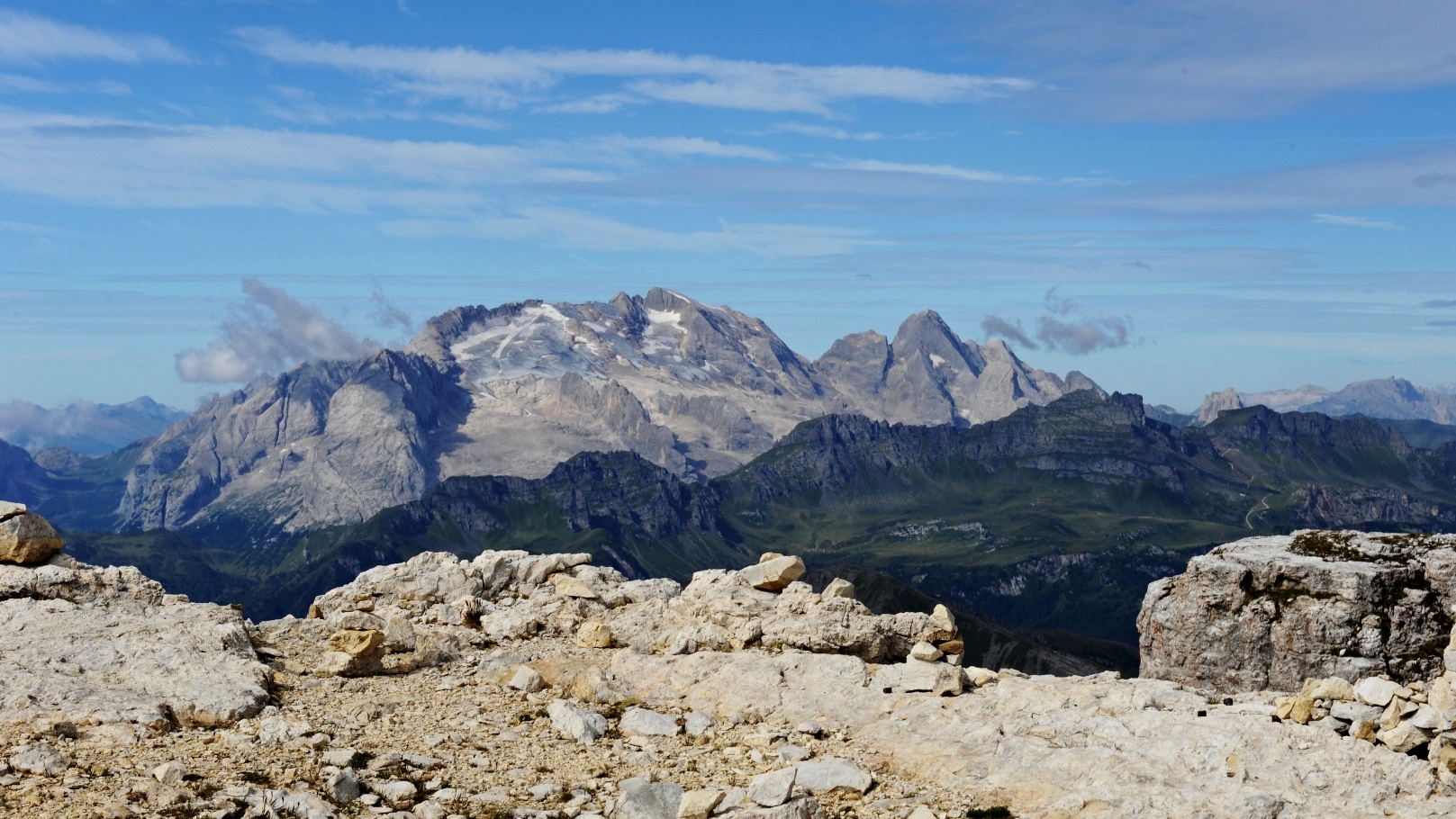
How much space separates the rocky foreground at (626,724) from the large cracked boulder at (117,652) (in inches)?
3.2

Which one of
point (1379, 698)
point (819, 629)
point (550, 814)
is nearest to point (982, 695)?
point (819, 629)

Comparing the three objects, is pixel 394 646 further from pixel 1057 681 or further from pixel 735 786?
pixel 1057 681

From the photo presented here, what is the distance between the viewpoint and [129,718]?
26.5 m

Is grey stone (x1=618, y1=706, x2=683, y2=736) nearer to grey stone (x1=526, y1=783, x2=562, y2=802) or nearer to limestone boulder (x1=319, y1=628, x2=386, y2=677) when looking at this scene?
grey stone (x1=526, y1=783, x2=562, y2=802)

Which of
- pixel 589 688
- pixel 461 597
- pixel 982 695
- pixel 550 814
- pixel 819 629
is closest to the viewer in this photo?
pixel 550 814

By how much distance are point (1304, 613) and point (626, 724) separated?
2198 centimetres

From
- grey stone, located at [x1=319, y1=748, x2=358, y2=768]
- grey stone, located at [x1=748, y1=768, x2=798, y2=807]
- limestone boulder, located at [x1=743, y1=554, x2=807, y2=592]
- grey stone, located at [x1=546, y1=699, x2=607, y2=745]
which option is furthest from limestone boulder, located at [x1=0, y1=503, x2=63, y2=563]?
grey stone, located at [x1=748, y1=768, x2=798, y2=807]

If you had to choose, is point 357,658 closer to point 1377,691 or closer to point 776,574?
point 776,574

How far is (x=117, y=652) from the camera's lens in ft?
99.0

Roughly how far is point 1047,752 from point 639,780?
8739 millimetres

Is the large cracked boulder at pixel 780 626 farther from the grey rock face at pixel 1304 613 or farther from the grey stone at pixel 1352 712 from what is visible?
the grey stone at pixel 1352 712

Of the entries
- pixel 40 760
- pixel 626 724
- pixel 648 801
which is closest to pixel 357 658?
pixel 626 724

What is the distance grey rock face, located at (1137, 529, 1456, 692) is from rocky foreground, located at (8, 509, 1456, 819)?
26.4 ft

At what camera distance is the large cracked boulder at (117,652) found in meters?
27.2
